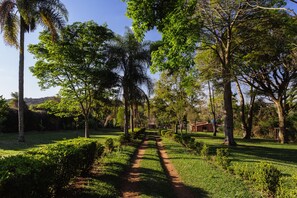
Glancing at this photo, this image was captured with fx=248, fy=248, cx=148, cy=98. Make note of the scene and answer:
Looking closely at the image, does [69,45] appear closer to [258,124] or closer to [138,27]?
[138,27]

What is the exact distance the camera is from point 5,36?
18359 millimetres

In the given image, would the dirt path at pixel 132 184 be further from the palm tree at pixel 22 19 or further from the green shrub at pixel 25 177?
the palm tree at pixel 22 19

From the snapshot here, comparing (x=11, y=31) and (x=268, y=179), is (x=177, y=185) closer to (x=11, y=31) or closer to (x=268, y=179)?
(x=268, y=179)

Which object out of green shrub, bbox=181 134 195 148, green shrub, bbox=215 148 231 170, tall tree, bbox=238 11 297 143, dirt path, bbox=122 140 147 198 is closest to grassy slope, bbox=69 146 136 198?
dirt path, bbox=122 140 147 198

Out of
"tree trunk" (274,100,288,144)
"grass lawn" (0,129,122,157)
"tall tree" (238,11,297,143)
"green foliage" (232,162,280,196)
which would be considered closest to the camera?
"green foliage" (232,162,280,196)

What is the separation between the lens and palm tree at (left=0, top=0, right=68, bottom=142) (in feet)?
58.8

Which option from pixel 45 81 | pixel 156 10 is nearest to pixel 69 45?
pixel 45 81

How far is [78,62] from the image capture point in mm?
18797

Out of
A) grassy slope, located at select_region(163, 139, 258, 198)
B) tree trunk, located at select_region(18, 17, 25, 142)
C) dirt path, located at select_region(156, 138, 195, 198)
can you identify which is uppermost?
tree trunk, located at select_region(18, 17, 25, 142)

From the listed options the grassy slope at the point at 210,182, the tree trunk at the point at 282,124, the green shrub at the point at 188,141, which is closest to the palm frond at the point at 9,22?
the green shrub at the point at 188,141

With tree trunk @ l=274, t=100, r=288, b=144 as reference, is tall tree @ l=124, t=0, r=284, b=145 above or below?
above

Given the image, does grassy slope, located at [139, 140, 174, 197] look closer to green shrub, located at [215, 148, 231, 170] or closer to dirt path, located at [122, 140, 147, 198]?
dirt path, located at [122, 140, 147, 198]

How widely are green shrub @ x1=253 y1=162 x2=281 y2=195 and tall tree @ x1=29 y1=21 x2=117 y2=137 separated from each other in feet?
47.9

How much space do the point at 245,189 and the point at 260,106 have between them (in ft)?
123
